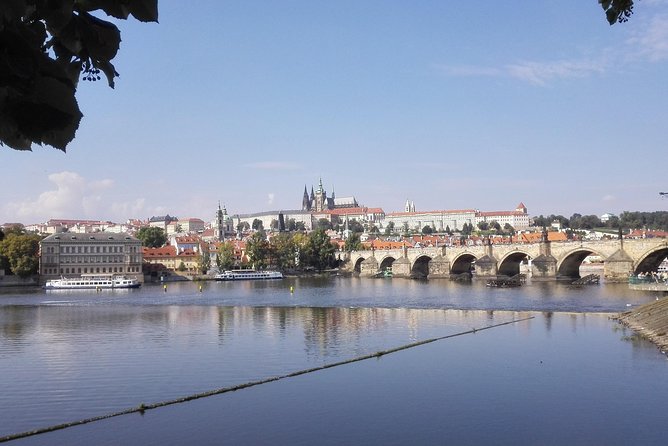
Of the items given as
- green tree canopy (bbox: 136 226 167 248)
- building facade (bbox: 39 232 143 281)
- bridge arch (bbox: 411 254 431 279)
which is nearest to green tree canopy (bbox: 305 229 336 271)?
bridge arch (bbox: 411 254 431 279)

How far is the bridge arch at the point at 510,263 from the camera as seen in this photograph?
232 ft

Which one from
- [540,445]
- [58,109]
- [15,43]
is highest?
[15,43]

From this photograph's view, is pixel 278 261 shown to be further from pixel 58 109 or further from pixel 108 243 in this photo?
pixel 58 109

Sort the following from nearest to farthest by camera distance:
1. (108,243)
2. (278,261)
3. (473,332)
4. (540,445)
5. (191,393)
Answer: (540,445), (191,393), (473,332), (108,243), (278,261)

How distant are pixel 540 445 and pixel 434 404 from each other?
3.36m

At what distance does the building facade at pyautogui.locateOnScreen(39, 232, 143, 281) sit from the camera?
276 feet

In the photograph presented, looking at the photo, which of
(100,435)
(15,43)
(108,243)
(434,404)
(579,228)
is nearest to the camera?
(15,43)

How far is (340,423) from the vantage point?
13828 mm

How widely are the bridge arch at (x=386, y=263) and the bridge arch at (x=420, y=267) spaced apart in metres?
5.51

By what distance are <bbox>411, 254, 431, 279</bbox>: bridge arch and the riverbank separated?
5596 cm

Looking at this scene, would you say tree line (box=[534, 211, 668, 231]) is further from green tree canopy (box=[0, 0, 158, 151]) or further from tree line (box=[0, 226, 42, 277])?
green tree canopy (box=[0, 0, 158, 151])

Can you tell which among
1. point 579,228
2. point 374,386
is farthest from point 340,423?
point 579,228

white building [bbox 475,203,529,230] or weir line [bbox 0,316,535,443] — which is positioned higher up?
white building [bbox 475,203,529,230]

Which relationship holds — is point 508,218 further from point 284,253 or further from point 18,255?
point 18,255
